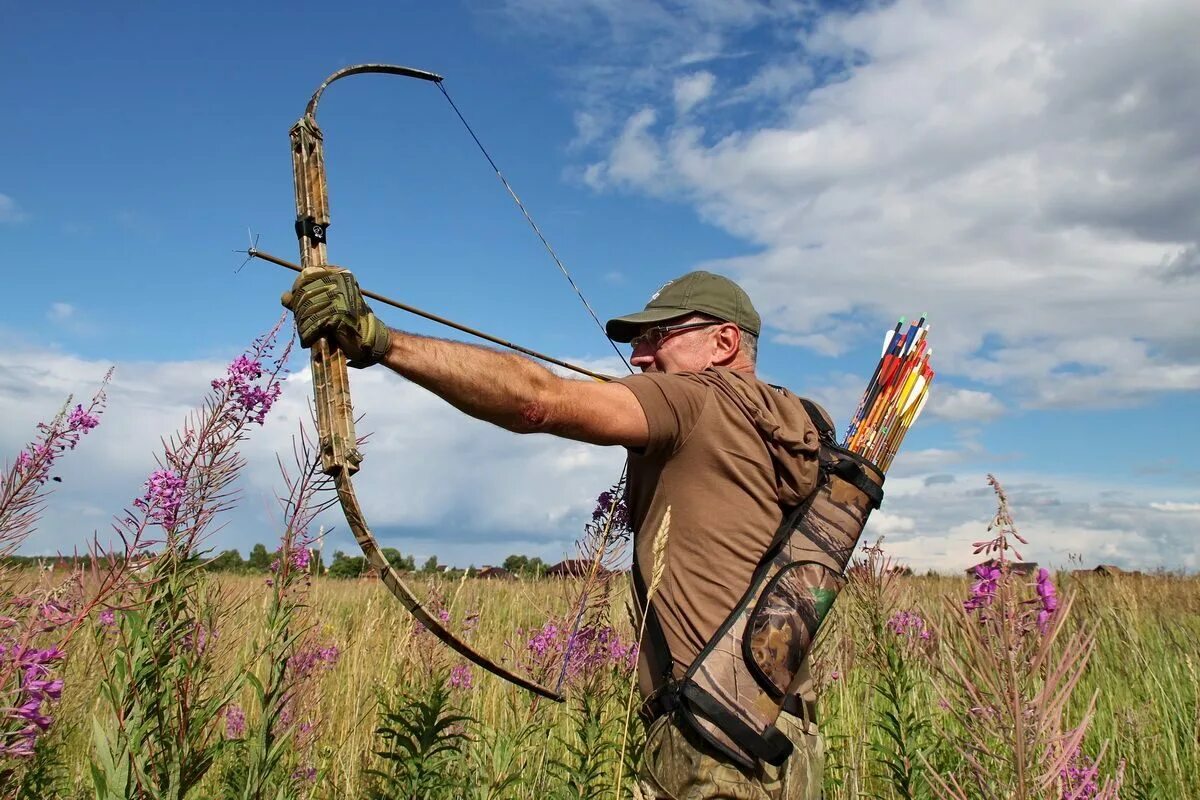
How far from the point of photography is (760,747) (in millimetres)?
2879

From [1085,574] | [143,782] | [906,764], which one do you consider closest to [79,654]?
[143,782]

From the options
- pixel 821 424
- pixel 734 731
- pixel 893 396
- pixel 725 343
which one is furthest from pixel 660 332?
pixel 734 731

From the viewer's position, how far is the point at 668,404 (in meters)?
3.00

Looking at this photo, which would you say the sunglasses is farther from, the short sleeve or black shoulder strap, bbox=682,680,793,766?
black shoulder strap, bbox=682,680,793,766

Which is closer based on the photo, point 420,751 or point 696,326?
point 420,751

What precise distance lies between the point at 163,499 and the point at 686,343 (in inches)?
→ 83.5

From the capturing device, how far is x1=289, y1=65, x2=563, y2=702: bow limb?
236cm

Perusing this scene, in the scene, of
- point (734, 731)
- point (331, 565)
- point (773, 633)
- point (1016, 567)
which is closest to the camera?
point (1016, 567)

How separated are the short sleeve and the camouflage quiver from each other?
1.87ft

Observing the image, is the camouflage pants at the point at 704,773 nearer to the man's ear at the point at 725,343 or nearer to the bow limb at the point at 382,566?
the bow limb at the point at 382,566

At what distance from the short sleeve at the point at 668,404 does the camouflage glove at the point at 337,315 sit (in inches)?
36.4

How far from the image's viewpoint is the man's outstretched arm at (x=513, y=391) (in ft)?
8.00

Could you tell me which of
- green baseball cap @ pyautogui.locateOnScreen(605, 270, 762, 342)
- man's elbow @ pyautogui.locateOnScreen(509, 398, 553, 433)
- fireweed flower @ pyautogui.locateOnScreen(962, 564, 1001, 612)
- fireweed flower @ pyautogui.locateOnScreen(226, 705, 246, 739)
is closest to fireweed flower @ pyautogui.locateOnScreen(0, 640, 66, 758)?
man's elbow @ pyautogui.locateOnScreen(509, 398, 553, 433)

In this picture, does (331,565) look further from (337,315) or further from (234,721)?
(337,315)
